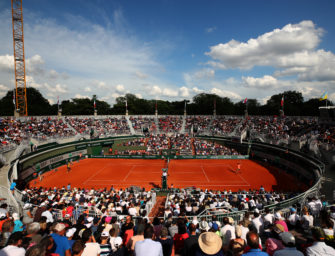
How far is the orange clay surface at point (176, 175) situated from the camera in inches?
1000

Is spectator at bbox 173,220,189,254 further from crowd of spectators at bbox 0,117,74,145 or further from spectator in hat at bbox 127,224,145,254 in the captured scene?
crowd of spectators at bbox 0,117,74,145

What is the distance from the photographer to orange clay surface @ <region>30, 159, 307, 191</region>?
25.4 metres

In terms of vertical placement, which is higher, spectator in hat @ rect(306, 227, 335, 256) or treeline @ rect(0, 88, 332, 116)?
treeline @ rect(0, 88, 332, 116)

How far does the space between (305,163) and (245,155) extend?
14.9m

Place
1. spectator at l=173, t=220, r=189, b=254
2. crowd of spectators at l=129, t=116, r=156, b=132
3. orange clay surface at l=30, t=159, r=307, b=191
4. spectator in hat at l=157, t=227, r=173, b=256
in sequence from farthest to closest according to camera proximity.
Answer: crowd of spectators at l=129, t=116, r=156, b=132 < orange clay surface at l=30, t=159, r=307, b=191 < spectator at l=173, t=220, r=189, b=254 < spectator in hat at l=157, t=227, r=173, b=256

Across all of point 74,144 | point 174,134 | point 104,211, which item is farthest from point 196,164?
point 104,211

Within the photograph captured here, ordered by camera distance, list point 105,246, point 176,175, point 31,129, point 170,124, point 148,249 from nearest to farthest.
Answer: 1. point 148,249
2. point 105,246
3. point 176,175
4. point 31,129
5. point 170,124

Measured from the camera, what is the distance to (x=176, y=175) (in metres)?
29.2

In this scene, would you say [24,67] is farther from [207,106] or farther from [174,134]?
[207,106]

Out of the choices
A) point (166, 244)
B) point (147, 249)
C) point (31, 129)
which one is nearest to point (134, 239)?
point (166, 244)

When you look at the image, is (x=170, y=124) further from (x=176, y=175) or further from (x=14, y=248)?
(x=14, y=248)

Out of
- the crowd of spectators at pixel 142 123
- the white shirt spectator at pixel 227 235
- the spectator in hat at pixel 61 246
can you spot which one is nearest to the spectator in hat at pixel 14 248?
the spectator in hat at pixel 61 246

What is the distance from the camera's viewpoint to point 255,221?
724 centimetres

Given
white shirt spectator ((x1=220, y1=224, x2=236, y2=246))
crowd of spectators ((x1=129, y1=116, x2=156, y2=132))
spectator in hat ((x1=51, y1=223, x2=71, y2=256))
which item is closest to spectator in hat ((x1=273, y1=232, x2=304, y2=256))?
white shirt spectator ((x1=220, y1=224, x2=236, y2=246))
